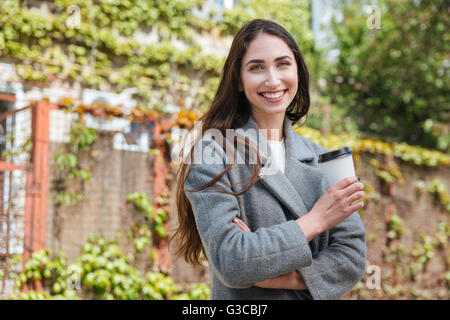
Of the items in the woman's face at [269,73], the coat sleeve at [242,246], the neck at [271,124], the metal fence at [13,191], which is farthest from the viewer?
the metal fence at [13,191]

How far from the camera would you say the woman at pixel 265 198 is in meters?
1.24

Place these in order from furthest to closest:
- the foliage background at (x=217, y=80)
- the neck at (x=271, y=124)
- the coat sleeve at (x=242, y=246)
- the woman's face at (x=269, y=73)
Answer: the foliage background at (x=217, y=80) → the neck at (x=271, y=124) → the woman's face at (x=269, y=73) → the coat sleeve at (x=242, y=246)

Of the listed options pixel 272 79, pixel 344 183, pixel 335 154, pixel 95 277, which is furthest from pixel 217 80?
pixel 344 183

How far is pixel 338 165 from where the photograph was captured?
4.58ft

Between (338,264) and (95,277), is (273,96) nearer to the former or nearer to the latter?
(338,264)

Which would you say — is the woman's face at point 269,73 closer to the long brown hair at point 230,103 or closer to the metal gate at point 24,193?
the long brown hair at point 230,103

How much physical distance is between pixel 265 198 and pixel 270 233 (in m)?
0.17

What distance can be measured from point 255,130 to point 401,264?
180 inches

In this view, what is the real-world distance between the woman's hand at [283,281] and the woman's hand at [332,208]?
143 millimetres

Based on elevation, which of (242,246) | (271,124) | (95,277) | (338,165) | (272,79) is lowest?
(95,277)

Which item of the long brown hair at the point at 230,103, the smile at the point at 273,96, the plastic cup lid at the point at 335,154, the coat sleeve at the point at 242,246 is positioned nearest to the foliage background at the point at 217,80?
the long brown hair at the point at 230,103

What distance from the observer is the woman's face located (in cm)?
146

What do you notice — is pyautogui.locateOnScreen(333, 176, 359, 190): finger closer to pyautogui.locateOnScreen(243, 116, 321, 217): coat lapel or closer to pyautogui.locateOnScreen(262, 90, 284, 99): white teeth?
pyautogui.locateOnScreen(243, 116, 321, 217): coat lapel
